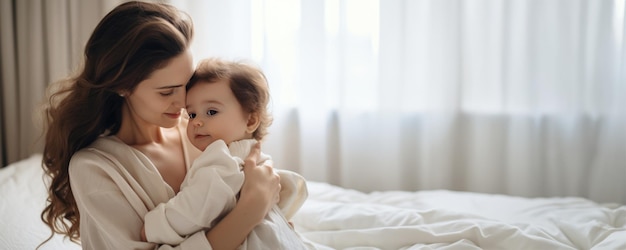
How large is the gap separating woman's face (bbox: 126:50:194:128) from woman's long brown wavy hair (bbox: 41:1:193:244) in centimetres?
2

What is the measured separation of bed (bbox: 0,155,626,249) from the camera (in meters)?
1.73

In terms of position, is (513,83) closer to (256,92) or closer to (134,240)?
(256,92)

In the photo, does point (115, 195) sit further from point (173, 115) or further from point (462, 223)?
point (462, 223)

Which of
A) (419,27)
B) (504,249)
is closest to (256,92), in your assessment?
(504,249)

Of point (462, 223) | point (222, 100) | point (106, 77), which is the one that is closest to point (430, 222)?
point (462, 223)

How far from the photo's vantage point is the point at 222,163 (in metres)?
1.36

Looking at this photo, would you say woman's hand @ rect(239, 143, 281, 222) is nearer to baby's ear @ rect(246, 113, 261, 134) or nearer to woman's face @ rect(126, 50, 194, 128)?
baby's ear @ rect(246, 113, 261, 134)

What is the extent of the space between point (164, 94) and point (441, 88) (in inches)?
63.9

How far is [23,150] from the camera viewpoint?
3.17 metres

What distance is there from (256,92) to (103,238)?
50cm

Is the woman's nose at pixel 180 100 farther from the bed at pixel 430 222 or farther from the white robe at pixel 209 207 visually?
the bed at pixel 430 222

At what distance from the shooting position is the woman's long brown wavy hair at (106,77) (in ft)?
4.37

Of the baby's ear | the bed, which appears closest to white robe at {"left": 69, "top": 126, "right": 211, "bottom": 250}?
the baby's ear

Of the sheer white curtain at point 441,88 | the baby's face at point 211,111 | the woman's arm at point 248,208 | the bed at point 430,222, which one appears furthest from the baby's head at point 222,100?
the sheer white curtain at point 441,88
